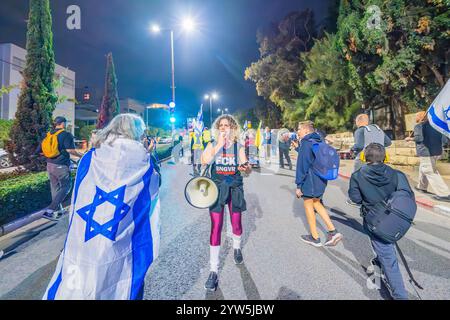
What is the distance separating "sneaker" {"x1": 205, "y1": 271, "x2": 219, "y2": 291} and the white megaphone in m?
0.76

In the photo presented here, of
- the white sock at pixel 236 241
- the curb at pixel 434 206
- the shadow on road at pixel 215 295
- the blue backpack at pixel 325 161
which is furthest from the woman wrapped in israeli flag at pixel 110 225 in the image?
the curb at pixel 434 206

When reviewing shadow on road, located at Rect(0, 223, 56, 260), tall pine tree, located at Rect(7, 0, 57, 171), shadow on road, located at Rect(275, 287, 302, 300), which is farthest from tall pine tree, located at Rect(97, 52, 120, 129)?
shadow on road, located at Rect(275, 287, 302, 300)

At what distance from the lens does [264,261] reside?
364 cm

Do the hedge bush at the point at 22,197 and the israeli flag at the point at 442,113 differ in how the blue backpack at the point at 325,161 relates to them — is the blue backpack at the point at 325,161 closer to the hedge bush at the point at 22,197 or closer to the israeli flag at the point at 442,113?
the israeli flag at the point at 442,113

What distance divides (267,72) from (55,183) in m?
29.3

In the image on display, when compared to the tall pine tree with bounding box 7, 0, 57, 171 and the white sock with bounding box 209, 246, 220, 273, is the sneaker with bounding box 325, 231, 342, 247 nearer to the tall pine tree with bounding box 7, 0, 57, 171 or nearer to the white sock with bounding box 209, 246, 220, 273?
the white sock with bounding box 209, 246, 220, 273

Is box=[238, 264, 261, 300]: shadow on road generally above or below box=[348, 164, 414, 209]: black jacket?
below

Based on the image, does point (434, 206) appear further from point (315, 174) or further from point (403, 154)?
point (403, 154)

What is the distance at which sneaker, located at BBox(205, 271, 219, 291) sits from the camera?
2945 mm

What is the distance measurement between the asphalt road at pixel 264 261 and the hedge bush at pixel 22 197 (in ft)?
2.19

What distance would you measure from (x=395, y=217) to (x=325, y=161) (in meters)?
1.53

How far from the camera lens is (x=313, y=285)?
302 centimetres

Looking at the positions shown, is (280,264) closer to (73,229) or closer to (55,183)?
(73,229)

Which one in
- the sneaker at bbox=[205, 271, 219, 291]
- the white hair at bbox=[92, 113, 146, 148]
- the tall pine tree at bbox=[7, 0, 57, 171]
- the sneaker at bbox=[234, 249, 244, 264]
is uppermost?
the tall pine tree at bbox=[7, 0, 57, 171]
